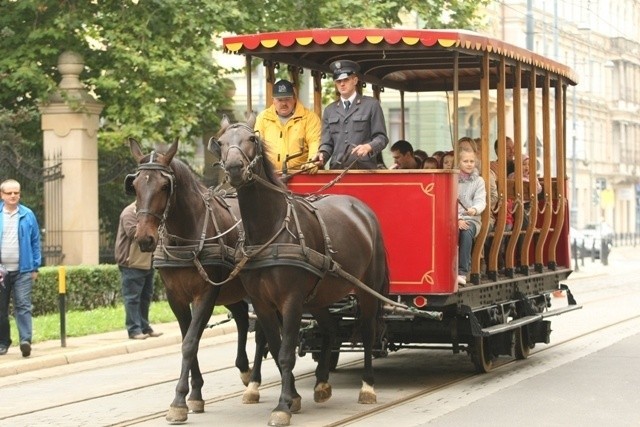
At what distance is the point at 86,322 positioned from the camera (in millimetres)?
20875

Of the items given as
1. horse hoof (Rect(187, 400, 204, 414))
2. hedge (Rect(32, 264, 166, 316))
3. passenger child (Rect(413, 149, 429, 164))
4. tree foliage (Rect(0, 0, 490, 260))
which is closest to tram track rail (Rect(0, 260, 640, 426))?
horse hoof (Rect(187, 400, 204, 414))

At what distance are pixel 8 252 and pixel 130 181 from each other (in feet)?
18.2

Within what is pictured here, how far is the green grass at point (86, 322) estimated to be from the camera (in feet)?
63.5

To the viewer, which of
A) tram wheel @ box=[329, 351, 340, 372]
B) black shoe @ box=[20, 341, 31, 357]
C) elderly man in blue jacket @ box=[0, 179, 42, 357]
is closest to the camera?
tram wheel @ box=[329, 351, 340, 372]

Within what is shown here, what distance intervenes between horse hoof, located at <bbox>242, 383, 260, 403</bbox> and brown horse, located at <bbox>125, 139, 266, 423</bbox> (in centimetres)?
62

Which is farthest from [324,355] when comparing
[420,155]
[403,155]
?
[420,155]

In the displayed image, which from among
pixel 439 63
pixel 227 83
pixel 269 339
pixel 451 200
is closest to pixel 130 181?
pixel 269 339

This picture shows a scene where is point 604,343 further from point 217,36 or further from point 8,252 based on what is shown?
point 217,36

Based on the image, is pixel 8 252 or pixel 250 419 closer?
pixel 250 419

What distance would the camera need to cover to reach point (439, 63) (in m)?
16.2

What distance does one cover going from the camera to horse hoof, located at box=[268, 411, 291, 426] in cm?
1112

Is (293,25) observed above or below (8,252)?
above

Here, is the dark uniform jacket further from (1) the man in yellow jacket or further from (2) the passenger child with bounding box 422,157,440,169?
(2) the passenger child with bounding box 422,157,440,169

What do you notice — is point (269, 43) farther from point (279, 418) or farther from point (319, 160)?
point (279, 418)
